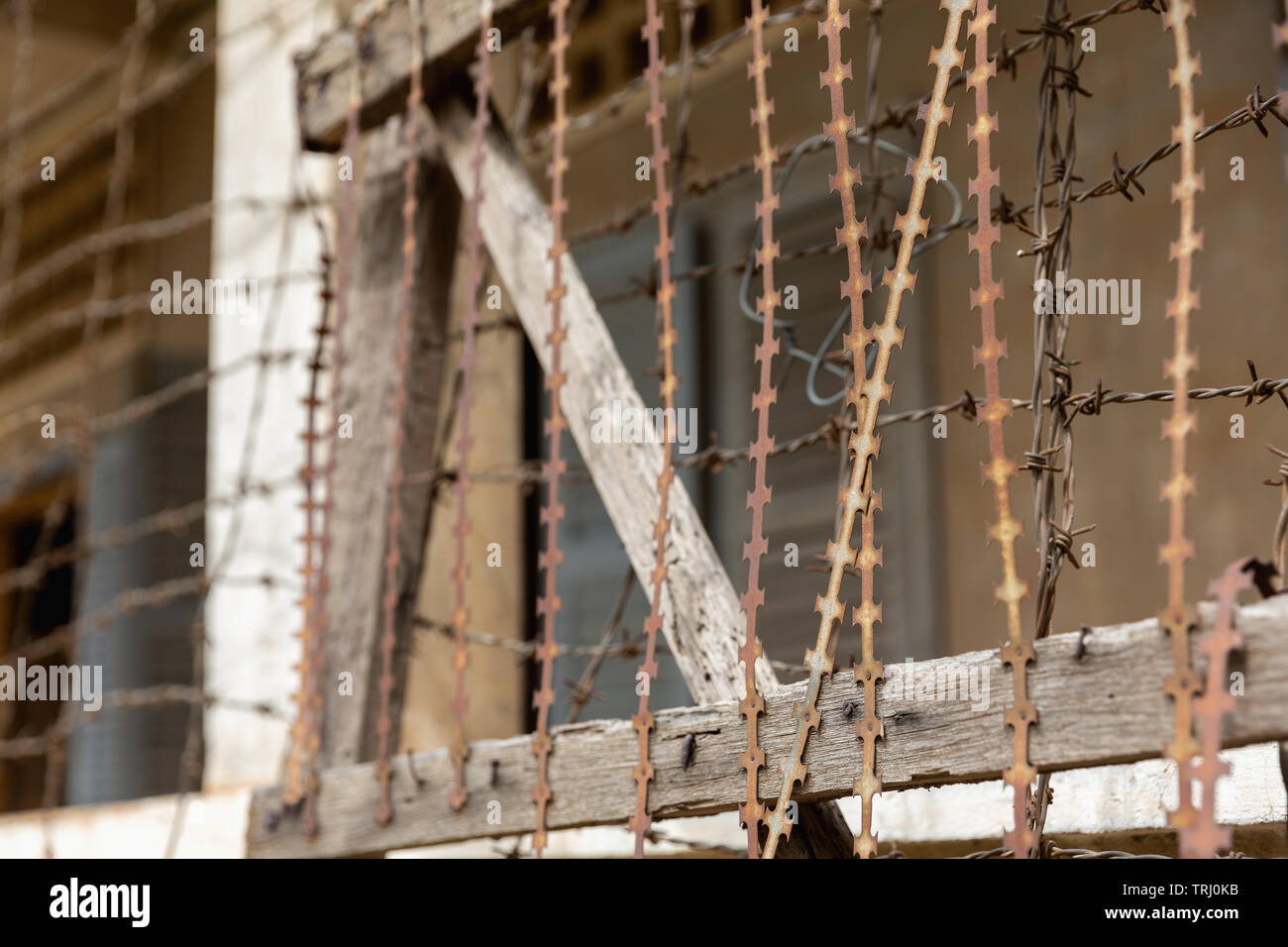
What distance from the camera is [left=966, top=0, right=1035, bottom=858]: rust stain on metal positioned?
3.61ft

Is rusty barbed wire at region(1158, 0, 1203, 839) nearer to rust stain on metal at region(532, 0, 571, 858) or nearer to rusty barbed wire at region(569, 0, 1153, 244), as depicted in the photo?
rusty barbed wire at region(569, 0, 1153, 244)

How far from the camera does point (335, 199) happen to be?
2.48 m

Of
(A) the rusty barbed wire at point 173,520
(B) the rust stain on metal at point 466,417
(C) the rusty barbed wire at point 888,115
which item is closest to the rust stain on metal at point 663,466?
(C) the rusty barbed wire at point 888,115

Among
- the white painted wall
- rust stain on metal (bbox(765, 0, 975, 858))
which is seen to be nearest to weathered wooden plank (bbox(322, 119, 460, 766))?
the white painted wall

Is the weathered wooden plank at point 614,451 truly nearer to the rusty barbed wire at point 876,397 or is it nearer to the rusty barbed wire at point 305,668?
the rusty barbed wire at point 876,397

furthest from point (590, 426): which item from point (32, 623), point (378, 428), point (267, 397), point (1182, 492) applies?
point (32, 623)

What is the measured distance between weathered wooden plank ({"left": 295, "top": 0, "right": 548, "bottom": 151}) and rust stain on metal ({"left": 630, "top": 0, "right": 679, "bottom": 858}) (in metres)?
0.38

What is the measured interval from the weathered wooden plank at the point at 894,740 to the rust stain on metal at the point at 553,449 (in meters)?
0.02

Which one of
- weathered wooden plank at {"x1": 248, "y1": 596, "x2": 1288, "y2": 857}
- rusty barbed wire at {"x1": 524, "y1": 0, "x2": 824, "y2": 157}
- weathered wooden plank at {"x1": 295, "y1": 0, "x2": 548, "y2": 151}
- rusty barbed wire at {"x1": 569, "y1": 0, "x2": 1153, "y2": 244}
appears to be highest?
weathered wooden plank at {"x1": 295, "y1": 0, "x2": 548, "y2": 151}

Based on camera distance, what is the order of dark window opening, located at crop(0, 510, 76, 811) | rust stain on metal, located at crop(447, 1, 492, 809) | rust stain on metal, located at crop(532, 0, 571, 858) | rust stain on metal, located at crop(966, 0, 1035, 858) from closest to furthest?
rust stain on metal, located at crop(966, 0, 1035, 858) → rust stain on metal, located at crop(532, 0, 571, 858) → rust stain on metal, located at crop(447, 1, 492, 809) → dark window opening, located at crop(0, 510, 76, 811)

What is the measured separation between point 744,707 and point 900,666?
0.18 meters

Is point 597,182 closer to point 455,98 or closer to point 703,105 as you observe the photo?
point 703,105

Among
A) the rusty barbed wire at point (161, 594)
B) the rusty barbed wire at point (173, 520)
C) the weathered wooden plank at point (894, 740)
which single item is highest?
the rusty barbed wire at point (173, 520)

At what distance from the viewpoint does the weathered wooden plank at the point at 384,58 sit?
6.26 feet
